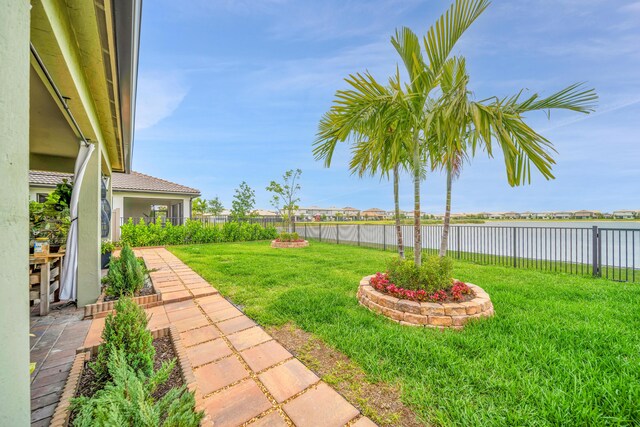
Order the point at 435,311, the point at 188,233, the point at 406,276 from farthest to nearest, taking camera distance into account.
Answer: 1. the point at 188,233
2. the point at 406,276
3. the point at 435,311

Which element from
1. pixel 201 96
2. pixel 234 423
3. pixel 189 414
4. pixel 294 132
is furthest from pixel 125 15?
pixel 294 132

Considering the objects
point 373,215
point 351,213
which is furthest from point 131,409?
point 351,213

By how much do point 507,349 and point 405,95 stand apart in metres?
2.91

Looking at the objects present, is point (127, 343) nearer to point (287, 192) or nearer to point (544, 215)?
point (287, 192)

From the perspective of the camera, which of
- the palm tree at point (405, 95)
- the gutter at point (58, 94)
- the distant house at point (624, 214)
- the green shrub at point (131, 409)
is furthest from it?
the distant house at point (624, 214)

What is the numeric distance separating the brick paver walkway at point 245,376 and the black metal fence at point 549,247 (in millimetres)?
5408

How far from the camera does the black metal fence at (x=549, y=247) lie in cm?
477

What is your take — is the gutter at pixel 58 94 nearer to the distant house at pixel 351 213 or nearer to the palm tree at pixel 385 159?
the palm tree at pixel 385 159

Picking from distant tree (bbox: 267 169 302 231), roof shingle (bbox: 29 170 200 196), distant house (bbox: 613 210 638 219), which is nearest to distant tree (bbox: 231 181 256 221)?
roof shingle (bbox: 29 170 200 196)

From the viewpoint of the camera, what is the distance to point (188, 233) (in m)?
10.4

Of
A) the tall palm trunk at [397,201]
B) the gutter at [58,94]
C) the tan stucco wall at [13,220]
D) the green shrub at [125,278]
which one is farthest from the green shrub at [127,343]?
the tall palm trunk at [397,201]

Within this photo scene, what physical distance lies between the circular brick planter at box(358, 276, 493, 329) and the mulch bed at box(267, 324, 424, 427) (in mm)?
1001

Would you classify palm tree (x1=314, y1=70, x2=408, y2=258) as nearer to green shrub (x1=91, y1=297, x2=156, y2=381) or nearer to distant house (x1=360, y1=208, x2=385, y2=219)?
green shrub (x1=91, y1=297, x2=156, y2=381)

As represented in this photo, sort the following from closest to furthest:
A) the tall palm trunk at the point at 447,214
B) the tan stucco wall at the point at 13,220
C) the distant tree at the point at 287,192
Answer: the tan stucco wall at the point at 13,220 → the tall palm trunk at the point at 447,214 → the distant tree at the point at 287,192
